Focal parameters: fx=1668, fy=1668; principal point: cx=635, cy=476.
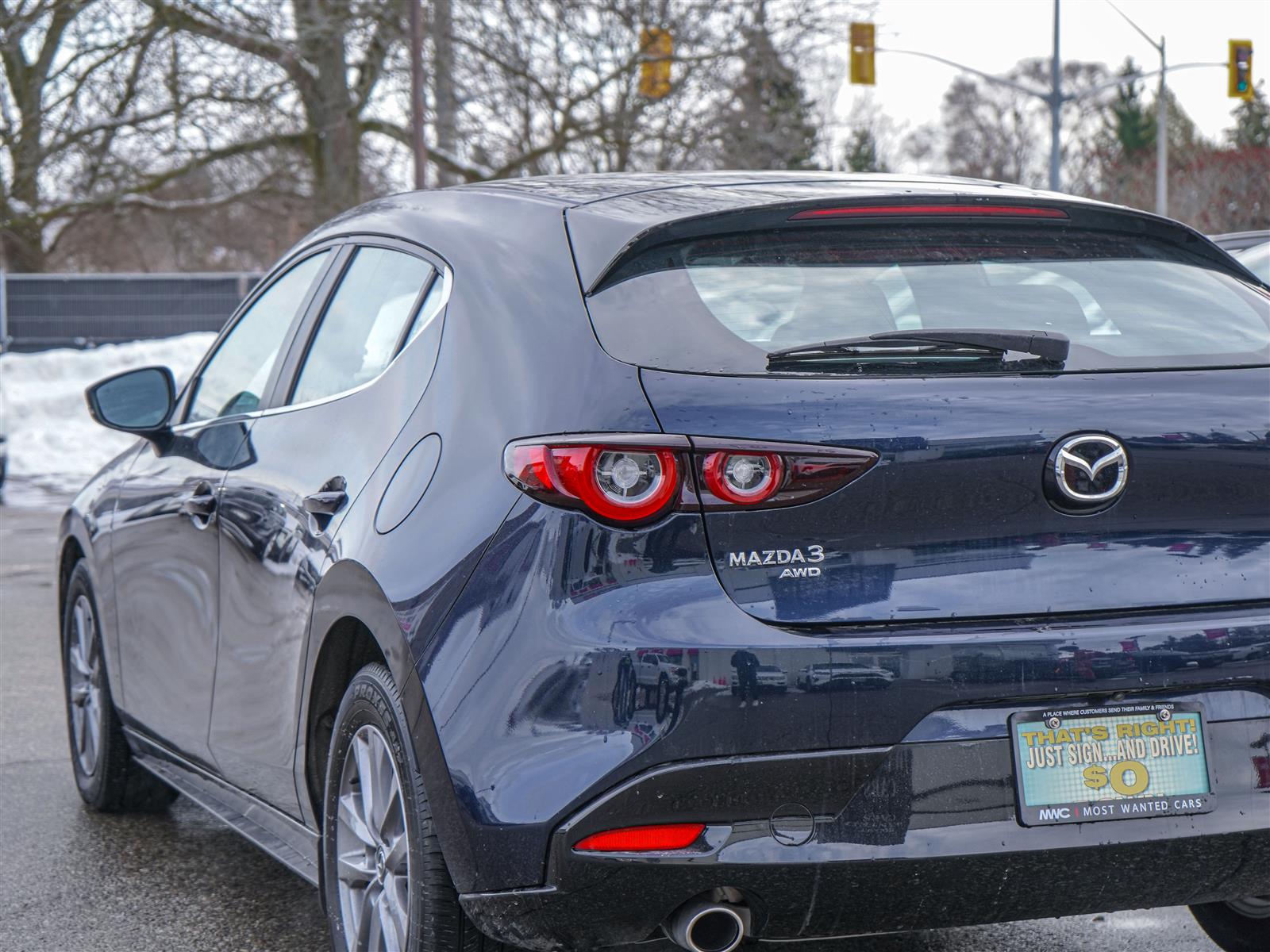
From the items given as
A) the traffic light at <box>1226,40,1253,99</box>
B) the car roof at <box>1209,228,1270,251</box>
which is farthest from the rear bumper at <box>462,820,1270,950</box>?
the traffic light at <box>1226,40,1253,99</box>

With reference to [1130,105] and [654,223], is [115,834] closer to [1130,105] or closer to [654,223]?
[654,223]

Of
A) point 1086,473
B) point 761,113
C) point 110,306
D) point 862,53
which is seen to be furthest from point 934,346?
point 110,306

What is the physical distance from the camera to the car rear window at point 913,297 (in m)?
2.71

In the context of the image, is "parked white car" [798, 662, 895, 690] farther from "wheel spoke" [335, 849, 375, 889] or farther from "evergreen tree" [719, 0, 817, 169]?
"evergreen tree" [719, 0, 817, 169]

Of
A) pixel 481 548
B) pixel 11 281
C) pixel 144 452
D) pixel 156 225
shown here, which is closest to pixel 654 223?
pixel 481 548

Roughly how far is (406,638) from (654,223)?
2.70 feet

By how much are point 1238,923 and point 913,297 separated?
168cm

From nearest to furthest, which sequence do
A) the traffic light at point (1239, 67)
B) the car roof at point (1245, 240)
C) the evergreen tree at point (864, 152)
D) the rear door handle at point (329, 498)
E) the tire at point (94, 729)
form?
1. the rear door handle at point (329, 498)
2. the tire at point (94, 729)
3. the car roof at point (1245, 240)
4. the traffic light at point (1239, 67)
5. the evergreen tree at point (864, 152)

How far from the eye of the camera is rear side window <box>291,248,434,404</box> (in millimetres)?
3320

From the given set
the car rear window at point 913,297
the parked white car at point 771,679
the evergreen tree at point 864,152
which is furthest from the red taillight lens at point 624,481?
the evergreen tree at point 864,152

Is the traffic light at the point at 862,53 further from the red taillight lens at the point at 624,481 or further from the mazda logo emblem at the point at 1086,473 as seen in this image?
the red taillight lens at the point at 624,481

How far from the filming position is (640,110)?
902 inches

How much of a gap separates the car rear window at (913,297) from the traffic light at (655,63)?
65.0 ft

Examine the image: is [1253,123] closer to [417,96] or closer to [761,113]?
[761,113]
